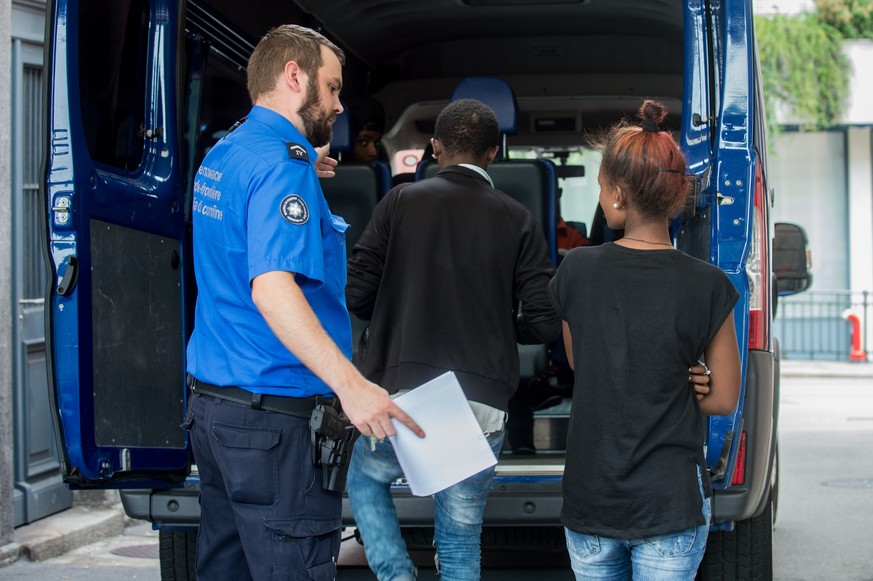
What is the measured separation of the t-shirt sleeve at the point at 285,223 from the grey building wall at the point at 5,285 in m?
3.32

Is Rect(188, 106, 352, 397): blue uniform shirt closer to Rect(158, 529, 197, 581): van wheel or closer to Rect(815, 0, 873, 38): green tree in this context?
Rect(158, 529, 197, 581): van wheel

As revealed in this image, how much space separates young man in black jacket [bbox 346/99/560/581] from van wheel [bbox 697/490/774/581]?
1019mm

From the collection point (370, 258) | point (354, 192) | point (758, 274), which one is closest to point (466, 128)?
point (370, 258)

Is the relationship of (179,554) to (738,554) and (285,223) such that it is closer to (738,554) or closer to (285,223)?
(738,554)

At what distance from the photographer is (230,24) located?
519 centimetres

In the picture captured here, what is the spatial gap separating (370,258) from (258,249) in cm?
113

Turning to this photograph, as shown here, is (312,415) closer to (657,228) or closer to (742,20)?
(657,228)

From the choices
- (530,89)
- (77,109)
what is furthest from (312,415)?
(530,89)

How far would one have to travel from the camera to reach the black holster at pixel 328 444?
284 centimetres

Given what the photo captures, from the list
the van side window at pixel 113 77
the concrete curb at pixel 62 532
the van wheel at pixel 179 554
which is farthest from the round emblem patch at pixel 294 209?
the concrete curb at pixel 62 532

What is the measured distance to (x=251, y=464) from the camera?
2824 millimetres

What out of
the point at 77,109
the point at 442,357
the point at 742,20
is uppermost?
the point at 742,20

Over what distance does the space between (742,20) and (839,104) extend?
14844 millimetres

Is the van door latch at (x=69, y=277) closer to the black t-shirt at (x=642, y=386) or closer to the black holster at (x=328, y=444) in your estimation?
the black holster at (x=328, y=444)
